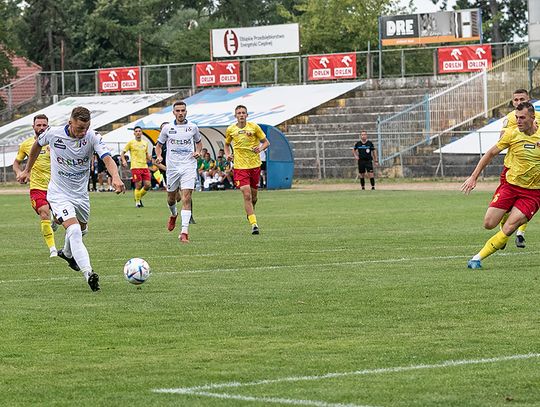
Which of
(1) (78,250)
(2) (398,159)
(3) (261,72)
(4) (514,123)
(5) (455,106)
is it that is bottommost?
(2) (398,159)

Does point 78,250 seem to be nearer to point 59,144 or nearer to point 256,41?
point 59,144

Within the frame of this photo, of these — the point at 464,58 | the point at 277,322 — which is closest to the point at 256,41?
the point at 464,58

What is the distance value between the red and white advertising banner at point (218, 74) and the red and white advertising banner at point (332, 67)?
374 centimetres

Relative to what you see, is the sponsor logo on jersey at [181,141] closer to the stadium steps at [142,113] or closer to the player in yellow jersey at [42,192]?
the player in yellow jersey at [42,192]

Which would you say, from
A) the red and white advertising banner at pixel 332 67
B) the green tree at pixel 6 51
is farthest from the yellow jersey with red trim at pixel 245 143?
the green tree at pixel 6 51

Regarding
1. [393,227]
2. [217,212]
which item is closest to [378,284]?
[393,227]

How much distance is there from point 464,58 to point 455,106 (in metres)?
3.96

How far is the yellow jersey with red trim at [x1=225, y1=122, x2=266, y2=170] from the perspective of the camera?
23.2m

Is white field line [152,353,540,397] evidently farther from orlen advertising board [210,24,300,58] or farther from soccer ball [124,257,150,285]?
orlen advertising board [210,24,300,58]

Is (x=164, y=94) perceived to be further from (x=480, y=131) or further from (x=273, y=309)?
(x=273, y=309)

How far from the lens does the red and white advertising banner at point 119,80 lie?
61188 millimetres

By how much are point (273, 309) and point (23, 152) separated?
361 inches

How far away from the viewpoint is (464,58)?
52.7 meters

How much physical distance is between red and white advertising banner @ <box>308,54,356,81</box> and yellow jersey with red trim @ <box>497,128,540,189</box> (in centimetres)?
3952
